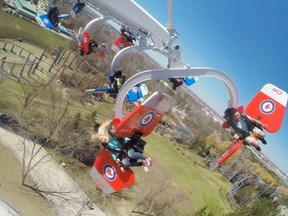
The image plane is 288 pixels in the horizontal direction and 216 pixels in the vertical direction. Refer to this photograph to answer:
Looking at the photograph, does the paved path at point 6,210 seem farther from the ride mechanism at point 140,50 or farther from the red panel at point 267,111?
the red panel at point 267,111

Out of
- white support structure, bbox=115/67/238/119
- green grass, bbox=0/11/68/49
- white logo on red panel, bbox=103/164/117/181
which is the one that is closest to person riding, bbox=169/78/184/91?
white support structure, bbox=115/67/238/119

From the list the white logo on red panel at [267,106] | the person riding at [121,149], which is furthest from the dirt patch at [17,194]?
the white logo on red panel at [267,106]

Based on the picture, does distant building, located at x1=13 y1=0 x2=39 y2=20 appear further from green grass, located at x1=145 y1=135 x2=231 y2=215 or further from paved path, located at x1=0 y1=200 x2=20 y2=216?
paved path, located at x1=0 y1=200 x2=20 y2=216

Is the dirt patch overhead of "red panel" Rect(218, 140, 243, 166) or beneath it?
beneath

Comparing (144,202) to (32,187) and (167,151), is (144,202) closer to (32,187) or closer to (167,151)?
(32,187)

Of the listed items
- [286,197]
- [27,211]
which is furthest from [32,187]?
[286,197]
